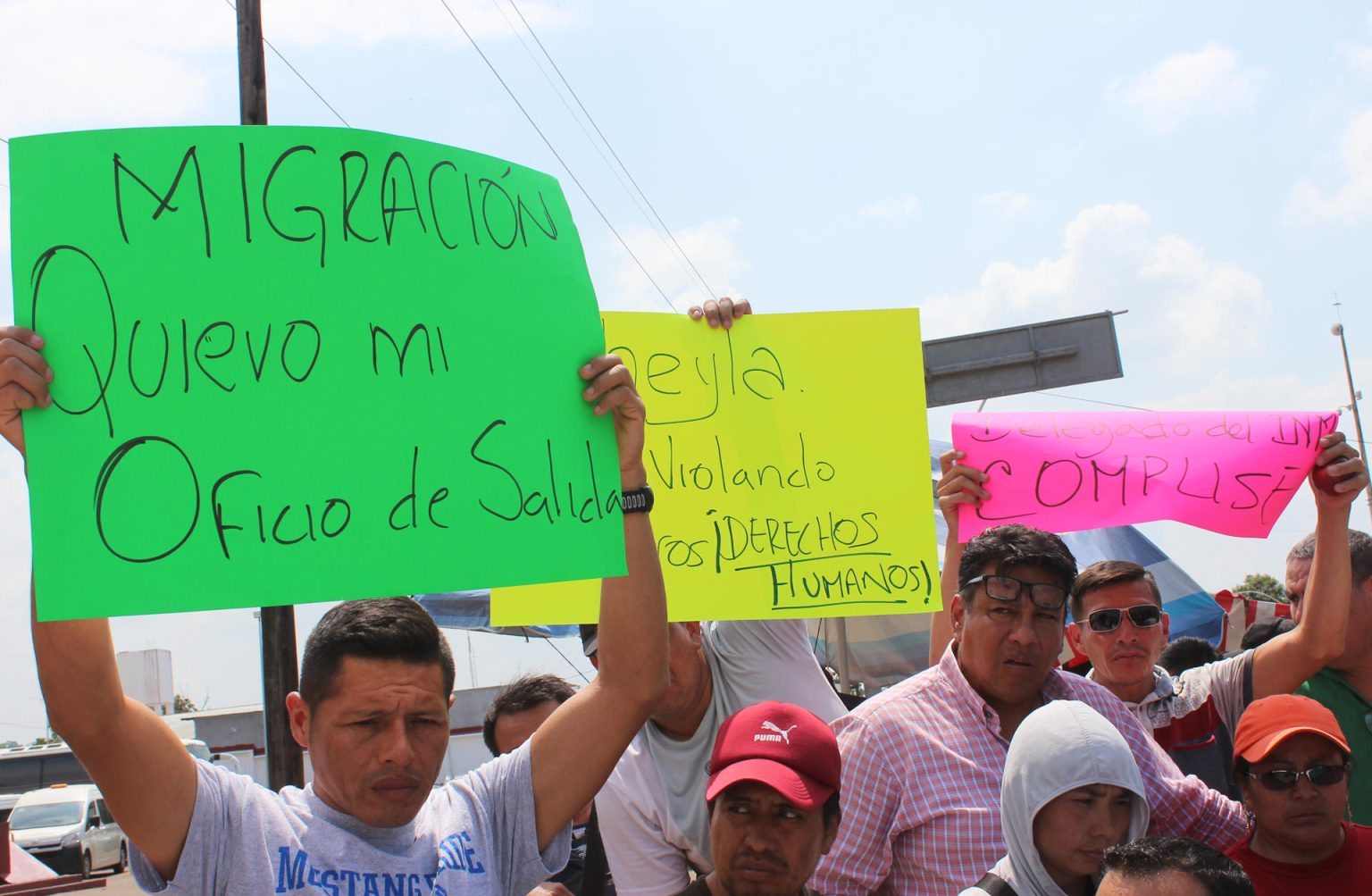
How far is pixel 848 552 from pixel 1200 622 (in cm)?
751

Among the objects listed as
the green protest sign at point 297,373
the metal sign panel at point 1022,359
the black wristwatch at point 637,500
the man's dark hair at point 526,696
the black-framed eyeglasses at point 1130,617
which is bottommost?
the man's dark hair at point 526,696

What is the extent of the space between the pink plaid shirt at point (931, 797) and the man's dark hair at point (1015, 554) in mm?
271

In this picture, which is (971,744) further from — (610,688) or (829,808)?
(610,688)

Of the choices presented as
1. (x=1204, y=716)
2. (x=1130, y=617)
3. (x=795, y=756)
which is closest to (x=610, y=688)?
(x=795, y=756)

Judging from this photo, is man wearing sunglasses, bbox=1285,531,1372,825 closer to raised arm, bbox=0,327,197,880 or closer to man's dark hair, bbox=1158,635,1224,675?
man's dark hair, bbox=1158,635,1224,675

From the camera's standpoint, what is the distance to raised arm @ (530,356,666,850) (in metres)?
2.40

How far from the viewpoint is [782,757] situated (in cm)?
267

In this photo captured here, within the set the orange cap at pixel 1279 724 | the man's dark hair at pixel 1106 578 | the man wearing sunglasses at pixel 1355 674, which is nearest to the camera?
the orange cap at pixel 1279 724

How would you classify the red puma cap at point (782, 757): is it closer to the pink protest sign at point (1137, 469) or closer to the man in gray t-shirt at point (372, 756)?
the man in gray t-shirt at point (372, 756)

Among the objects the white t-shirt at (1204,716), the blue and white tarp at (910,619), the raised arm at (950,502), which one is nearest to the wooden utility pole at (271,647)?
the blue and white tarp at (910,619)

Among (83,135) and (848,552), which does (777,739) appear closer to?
(848,552)

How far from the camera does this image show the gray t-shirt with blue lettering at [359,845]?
2.10 meters

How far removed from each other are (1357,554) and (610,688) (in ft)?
8.52

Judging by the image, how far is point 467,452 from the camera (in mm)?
2430
